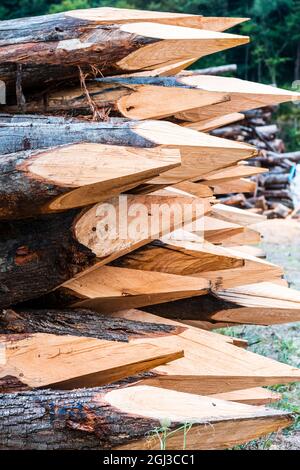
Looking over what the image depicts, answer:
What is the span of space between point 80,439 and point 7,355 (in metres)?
0.41

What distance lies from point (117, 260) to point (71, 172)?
606 millimetres

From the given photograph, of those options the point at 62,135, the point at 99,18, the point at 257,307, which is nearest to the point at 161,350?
the point at 62,135

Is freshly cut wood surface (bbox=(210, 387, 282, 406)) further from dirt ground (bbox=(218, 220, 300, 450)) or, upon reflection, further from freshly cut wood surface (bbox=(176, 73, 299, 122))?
freshly cut wood surface (bbox=(176, 73, 299, 122))

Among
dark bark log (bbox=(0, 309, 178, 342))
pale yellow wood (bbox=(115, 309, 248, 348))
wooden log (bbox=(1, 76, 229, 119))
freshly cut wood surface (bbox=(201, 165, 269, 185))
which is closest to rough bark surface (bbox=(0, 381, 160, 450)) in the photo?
dark bark log (bbox=(0, 309, 178, 342))

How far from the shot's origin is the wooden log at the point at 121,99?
8.14 ft

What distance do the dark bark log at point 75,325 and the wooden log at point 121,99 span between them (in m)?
0.76

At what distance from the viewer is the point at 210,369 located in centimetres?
220

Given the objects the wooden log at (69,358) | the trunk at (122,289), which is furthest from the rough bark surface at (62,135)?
the wooden log at (69,358)

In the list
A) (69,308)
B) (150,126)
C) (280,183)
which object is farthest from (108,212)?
(280,183)

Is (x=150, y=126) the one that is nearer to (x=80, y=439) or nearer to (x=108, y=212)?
(x=108, y=212)

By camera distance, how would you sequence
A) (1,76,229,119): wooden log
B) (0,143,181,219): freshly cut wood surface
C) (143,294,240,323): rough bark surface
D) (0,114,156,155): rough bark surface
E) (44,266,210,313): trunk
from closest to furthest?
1. (0,143,181,219): freshly cut wood surface
2. (0,114,156,155): rough bark surface
3. (44,266,210,313): trunk
4. (1,76,229,119): wooden log
5. (143,294,240,323): rough bark surface

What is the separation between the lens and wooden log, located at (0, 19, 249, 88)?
227cm

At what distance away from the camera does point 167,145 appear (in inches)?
75.0
